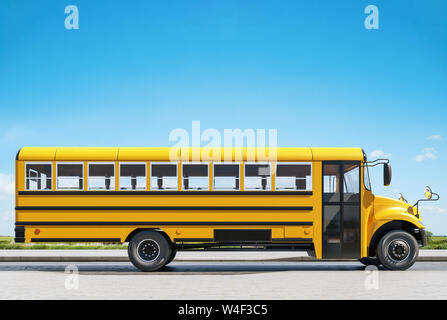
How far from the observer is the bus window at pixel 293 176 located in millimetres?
12578

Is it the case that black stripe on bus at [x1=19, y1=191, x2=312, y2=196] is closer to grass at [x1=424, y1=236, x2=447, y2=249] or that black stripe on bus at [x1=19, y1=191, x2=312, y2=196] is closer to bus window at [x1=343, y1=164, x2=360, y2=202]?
bus window at [x1=343, y1=164, x2=360, y2=202]

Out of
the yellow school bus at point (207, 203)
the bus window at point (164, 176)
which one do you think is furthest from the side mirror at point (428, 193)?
the bus window at point (164, 176)

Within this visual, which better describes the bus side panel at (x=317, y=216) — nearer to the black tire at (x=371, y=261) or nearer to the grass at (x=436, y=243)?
the black tire at (x=371, y=261)

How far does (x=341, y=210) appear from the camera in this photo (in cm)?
1270

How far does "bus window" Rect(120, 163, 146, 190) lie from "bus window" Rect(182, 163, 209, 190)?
0.94 m

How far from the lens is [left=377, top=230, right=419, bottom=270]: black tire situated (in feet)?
41.5

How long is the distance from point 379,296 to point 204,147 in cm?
539

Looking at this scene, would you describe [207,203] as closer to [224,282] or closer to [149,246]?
[149,246]

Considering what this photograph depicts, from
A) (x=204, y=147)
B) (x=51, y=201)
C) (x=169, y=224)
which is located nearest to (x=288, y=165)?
(x=204, y=147)

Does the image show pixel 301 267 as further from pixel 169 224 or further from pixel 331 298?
pixel 331 298

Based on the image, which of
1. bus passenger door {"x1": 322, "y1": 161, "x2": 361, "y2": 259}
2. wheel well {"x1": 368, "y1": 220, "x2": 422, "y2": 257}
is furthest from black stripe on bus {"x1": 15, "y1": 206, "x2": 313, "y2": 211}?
wheel well {"x1": 368, "y1": 220, "x2": 422, "y2": 257}

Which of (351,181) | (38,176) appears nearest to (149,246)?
(38,176)

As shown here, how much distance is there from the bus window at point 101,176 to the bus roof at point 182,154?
162mm

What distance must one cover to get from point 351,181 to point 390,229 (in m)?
1.44
